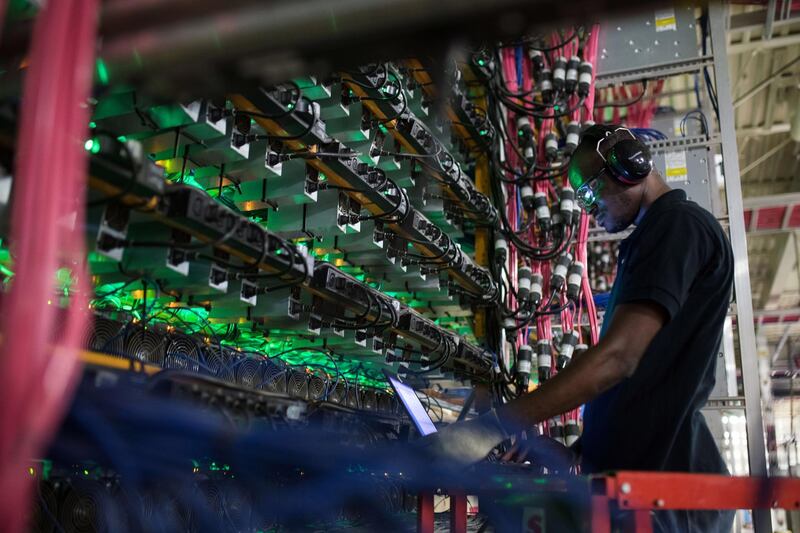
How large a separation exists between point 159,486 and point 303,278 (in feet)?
2.50

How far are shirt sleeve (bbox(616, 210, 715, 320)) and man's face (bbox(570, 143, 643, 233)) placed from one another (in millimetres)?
311

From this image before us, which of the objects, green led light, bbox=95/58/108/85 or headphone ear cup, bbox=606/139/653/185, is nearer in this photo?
green led light, bbox=95/58/108/85

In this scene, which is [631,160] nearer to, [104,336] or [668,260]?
[668,260]

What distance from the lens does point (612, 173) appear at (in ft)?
7.22

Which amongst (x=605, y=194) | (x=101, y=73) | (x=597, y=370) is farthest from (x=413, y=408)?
(x=101, y=73)

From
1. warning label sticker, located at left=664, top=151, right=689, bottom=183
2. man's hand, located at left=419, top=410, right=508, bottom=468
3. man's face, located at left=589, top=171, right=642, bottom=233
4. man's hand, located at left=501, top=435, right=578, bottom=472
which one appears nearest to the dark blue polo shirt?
man's hand, located at left=501, top=435, right=578, bottom=472

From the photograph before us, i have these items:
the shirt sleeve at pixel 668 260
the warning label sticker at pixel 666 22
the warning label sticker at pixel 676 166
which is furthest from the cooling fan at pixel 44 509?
the warning label sticker at pixel 666 22

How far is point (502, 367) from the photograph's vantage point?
11.9 feet

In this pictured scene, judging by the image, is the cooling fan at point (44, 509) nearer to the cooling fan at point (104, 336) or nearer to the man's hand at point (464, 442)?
the cooling fan at point (104, 336)

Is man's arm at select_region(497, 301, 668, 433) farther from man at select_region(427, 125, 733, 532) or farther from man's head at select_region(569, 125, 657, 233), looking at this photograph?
man's head at select_region(569, 125, 657, 233)

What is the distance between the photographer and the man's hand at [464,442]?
161 cm

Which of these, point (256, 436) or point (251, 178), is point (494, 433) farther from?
point (251, 178)

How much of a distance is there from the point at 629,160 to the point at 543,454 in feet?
2.89

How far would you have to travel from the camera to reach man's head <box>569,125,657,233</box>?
2.13m
